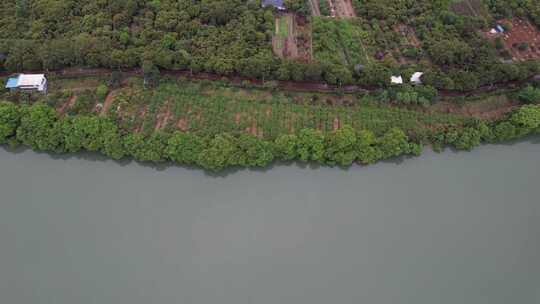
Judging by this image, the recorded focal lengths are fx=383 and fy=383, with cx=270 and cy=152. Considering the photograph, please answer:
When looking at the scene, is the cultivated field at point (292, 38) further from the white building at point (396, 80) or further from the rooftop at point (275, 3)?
the white building at point (396, 80)

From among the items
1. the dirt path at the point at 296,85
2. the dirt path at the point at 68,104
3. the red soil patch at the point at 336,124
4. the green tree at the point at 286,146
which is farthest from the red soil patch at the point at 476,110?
the dirt path at the point at 68,104

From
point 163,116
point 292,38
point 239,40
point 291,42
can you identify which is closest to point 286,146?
point 163,116

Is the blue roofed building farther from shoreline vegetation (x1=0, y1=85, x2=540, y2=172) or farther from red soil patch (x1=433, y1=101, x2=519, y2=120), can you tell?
red soil patch (x1=433, y1=101, x2=519, y2=120)

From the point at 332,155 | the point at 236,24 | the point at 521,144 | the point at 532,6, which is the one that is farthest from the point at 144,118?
the point at 532,6

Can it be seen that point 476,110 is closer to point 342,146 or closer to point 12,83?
point 342,146

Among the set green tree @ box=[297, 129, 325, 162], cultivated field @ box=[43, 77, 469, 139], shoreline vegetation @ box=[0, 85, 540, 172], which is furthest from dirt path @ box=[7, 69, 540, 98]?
green tree @ box=[297, 129, 325, 162]

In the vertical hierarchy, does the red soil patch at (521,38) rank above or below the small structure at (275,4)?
below
